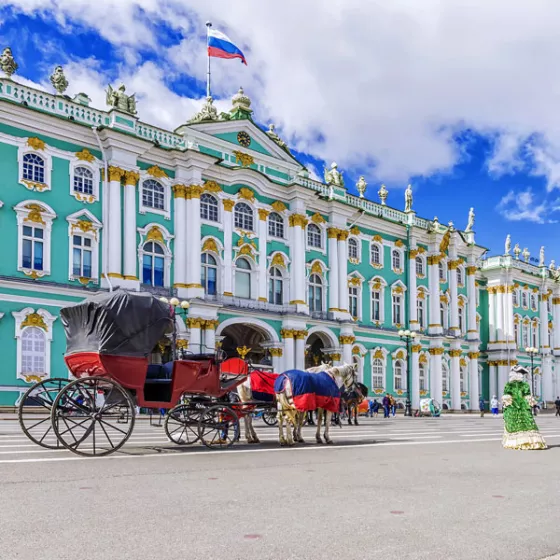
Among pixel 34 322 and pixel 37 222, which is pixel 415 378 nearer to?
pixel 34 322

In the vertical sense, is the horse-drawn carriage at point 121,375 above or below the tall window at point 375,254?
below

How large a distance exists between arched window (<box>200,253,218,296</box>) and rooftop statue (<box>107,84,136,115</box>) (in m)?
8.71

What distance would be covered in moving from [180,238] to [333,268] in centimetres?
1209

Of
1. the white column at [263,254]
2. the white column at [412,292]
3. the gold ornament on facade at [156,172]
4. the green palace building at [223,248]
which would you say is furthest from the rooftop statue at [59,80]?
the white column at [412,292]

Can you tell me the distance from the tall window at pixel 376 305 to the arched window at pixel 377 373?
2.99 m

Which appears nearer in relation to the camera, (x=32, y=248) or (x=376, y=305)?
(x=32, y=248)

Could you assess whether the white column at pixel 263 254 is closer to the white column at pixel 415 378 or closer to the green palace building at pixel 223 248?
the green palace building at pixel 223 248

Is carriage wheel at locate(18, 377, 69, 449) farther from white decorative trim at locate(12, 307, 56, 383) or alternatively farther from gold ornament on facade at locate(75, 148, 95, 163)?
gold ornament on facade at locate(75, 148, 95, 163)

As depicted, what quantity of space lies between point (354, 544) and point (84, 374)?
30.4ft

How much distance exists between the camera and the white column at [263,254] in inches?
1654

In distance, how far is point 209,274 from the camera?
40.0 m

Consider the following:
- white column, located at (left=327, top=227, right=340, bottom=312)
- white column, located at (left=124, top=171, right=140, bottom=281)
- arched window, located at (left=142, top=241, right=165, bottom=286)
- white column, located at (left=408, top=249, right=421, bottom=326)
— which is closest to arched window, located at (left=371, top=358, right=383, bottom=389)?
white column, located at (left=408, top=249, right=421, bottom=326)

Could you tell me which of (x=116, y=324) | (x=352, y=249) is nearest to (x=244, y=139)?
(x=352, y=249)

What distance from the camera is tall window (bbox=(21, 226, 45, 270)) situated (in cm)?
3250
